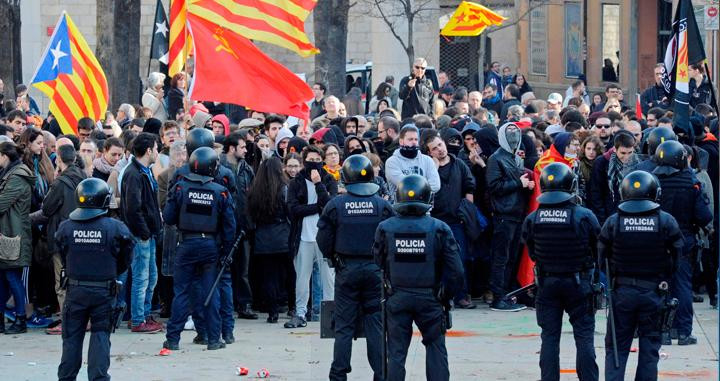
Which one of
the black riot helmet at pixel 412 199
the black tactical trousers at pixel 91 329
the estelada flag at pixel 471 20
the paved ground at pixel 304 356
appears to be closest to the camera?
the black riot helmet at pixel 412 199

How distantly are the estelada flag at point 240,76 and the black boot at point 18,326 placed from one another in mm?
2671

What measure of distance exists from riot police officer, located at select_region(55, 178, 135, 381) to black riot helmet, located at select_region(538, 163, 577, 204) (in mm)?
3154

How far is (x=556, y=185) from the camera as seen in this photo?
36.3ft

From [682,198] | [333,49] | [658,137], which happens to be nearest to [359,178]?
[682,198]

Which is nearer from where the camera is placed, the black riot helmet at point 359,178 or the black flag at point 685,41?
the black riot helmet at point 359,178

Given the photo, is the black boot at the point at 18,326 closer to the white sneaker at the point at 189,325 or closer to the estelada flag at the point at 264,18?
the white sneaker at the point at 189,325

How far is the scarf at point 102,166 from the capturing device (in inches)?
549

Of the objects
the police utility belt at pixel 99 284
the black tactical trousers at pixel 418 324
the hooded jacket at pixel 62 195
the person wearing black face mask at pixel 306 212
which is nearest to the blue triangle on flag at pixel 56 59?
the hooded jacket at pixel 62 195

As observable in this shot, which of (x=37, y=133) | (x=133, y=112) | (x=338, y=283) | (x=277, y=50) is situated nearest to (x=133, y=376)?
(x=338, y=283)

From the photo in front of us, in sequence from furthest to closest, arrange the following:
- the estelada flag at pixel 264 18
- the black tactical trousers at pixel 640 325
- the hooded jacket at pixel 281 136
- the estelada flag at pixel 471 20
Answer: the estelada flag at pixel 471 20, the hooded jacket at pixel 281 136, the estelada flag at pixel 264 18, the black tactical trousers at pixel 640 325

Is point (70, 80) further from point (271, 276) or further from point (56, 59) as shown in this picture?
point (271, 276)

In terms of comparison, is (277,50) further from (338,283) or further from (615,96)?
(338,283)

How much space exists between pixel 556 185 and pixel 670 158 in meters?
1.96

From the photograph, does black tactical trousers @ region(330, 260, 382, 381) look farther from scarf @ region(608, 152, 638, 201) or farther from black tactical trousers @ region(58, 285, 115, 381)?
scarf @ region(608, 152, 638, 201)
